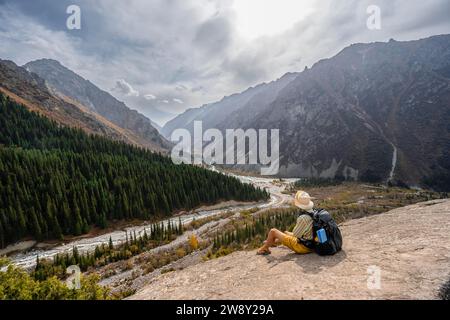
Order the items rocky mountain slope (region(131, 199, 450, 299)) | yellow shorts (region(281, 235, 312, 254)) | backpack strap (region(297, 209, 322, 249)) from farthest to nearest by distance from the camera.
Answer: yellow shorts (region(281, 235, 312, 254))
backpack strap (region(297, 209, 322, 249))
rocky mountain slope (region(131, 199, 450, 299))

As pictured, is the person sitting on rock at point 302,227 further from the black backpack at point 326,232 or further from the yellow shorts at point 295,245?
the black backpack at point 326,232

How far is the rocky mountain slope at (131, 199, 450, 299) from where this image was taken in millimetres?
6320

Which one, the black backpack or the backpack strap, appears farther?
the backpack strap

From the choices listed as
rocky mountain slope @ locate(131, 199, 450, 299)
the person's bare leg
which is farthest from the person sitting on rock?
rocky mountain slope @ locate(131, 199, 450, 299)

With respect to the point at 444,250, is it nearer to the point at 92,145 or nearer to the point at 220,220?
the point at 220,220

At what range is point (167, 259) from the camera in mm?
31734

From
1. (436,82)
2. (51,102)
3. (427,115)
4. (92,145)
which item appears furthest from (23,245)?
(436,82)

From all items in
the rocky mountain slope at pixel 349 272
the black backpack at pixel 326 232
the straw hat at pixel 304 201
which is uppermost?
the straw hat at pixel 304 201

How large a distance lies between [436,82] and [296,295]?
25766cm

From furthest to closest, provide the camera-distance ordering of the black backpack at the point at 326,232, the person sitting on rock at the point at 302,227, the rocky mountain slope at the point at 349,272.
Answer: the person sitting on rock at the point at 302,227 < the black backpack at the point at 326,232 < the rocky mountain slope at the point at 349,272

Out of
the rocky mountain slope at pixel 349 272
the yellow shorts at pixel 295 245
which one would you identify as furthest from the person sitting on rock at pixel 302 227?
the rocky mountain slope at pixel 349 272

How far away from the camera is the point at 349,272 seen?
24.3ft

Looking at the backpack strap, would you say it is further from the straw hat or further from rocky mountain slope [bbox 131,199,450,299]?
rocky mountain slope [bbox 131,199,450,299]

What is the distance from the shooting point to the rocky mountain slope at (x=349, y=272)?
6.32 m
